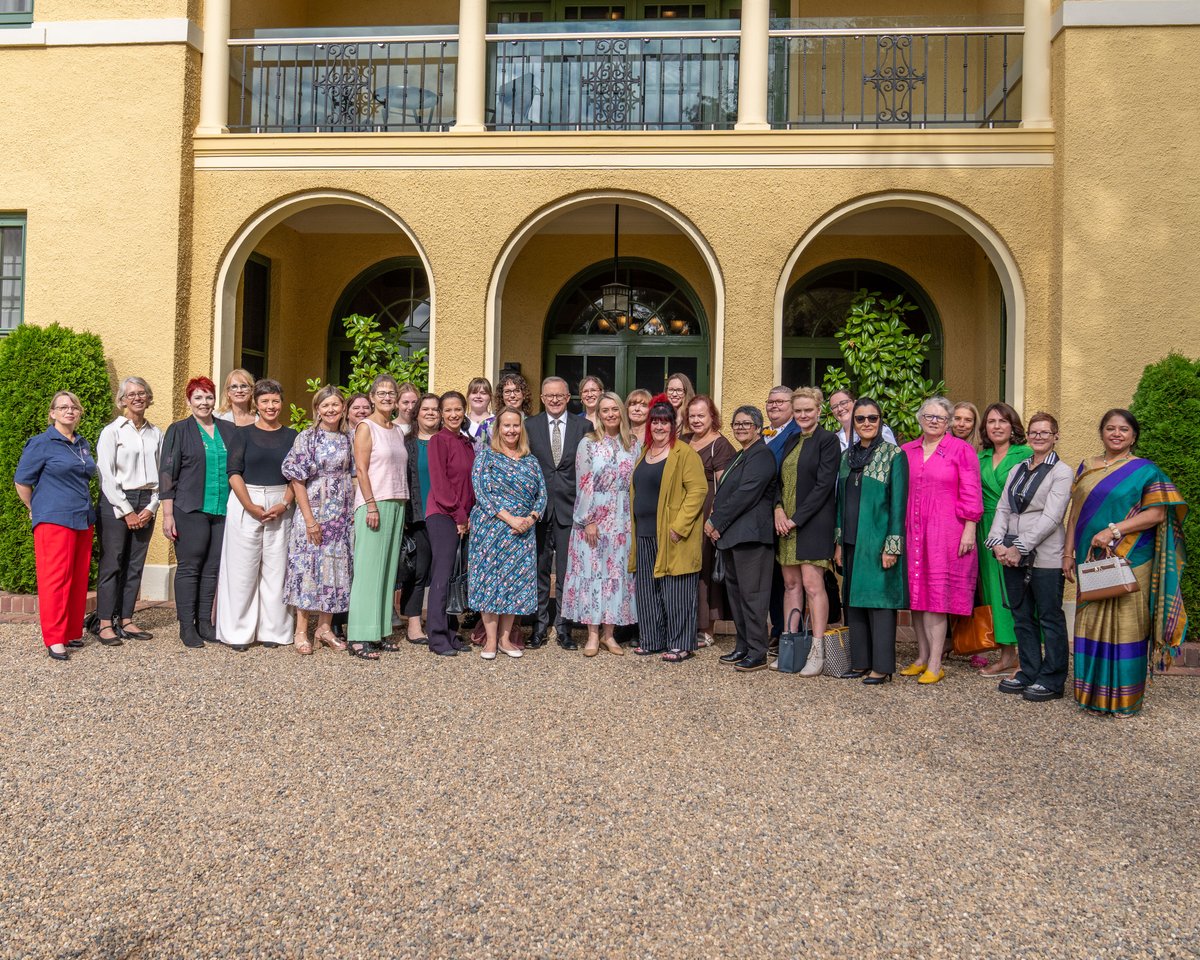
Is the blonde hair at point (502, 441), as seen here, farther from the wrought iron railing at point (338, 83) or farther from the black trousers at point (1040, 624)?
the wrought iron railing at point (338, 83)

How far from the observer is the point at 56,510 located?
19.5ft

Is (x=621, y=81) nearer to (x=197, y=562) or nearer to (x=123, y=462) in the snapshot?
(x=123, y=462)

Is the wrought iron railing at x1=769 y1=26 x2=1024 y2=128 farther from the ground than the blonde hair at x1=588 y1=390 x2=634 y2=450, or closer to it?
farther from the ground

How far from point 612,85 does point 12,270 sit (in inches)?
248

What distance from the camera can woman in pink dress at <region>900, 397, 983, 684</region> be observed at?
18.7ft

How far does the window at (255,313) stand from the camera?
10.5m

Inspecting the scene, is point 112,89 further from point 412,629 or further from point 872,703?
point 872,703

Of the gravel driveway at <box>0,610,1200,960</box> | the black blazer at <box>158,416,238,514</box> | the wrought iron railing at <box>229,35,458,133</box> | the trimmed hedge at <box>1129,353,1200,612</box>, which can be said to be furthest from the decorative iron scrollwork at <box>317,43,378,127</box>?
the trimmed hedge at <box>1129,353,1200,612</box>

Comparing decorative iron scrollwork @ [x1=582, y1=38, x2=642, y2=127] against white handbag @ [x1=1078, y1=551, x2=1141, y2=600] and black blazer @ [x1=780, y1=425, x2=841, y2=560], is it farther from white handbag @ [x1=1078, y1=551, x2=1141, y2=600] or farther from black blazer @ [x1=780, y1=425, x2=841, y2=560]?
white handbag @ [x1=1078, y1=551, x2=1141, y2=600]

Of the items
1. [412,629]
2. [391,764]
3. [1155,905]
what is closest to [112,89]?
[412,629]

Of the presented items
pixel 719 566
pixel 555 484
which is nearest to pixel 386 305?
pixel 555 484

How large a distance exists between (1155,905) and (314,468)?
518cm

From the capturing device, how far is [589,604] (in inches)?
246

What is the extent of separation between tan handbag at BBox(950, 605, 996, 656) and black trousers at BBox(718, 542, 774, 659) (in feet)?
4.62
